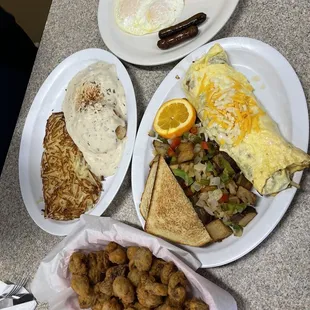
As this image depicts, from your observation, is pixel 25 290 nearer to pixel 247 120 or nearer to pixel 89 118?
pixel 89 118

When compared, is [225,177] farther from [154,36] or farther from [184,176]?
[154,36]

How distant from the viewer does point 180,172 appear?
170 centimetres

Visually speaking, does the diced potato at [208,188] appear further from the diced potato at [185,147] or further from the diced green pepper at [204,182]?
the diced potato at [185,147]

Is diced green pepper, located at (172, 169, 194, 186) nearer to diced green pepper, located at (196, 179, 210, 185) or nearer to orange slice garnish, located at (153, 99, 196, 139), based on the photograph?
diced green pepper, located at (196, 179, 210, 185)

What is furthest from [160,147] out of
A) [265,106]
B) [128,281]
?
[128,281]

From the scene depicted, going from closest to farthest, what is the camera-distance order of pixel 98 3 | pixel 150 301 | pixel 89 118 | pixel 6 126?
pixel 150 301 < pixel 89 118 < pixel 98 3 < pixel 6 126

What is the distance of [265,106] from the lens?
172 centimetres

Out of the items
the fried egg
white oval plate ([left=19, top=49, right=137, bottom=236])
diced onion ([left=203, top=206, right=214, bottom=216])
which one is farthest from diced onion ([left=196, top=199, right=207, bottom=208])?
the fried egg

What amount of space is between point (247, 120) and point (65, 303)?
38.3 inches

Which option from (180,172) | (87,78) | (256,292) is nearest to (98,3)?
(87,78)

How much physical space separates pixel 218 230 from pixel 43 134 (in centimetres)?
118

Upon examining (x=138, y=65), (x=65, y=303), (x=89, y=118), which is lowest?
(x=65, y=303)

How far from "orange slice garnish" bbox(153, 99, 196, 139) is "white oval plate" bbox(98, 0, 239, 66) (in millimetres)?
231

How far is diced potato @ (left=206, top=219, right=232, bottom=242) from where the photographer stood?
62.2 inches
